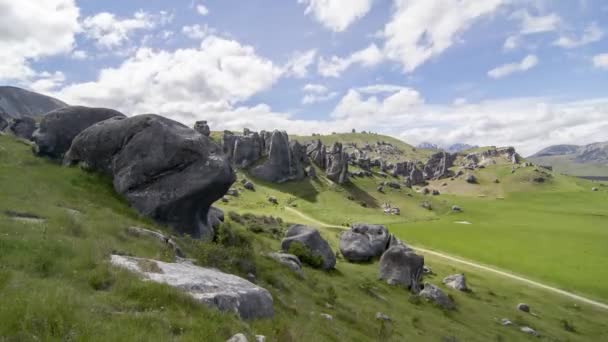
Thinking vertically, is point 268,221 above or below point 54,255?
below

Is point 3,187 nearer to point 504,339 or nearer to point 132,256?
point 132,256

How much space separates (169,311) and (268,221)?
6395 centimetres

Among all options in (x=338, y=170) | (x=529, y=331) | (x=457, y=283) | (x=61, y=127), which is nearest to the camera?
(x=61, y=127)

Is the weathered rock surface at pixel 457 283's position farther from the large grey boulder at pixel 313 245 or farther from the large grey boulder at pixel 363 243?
the large grey boulder at pixel 313 245

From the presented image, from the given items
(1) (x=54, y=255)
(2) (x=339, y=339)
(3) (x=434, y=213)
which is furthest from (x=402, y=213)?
(1) (x=54, y=255)

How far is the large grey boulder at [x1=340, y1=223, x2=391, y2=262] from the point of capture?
55656 millimetres

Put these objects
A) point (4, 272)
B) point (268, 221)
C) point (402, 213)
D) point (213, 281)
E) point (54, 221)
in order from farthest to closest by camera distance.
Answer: point (402, 213) < point (268, 221) < point (54, 221) < point (213, 281) < point (4, 272)

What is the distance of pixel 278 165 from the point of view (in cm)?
14100

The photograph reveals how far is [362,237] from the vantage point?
5816 centimetres

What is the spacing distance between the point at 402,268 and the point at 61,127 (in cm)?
4004

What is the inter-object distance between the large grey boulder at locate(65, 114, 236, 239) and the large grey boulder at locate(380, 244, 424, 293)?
2550cm

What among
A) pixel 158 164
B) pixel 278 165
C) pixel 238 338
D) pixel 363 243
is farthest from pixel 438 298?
pixel 278 165

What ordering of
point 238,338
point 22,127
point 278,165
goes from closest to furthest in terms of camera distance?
point 238,338
point 22,127
point 278,165

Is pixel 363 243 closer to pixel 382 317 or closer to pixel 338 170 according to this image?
pixel 382 317
